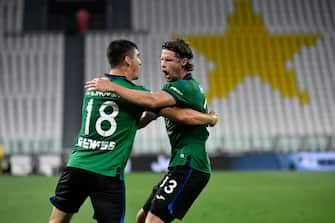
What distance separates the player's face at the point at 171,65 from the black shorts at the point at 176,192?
0.87 meters

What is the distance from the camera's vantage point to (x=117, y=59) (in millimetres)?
4004

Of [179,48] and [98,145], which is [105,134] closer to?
[98,145]

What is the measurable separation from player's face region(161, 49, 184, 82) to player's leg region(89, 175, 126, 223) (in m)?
1.14

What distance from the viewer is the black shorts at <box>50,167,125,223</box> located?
12.1ft

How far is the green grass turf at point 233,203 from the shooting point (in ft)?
23.6

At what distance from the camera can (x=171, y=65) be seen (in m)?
4.36

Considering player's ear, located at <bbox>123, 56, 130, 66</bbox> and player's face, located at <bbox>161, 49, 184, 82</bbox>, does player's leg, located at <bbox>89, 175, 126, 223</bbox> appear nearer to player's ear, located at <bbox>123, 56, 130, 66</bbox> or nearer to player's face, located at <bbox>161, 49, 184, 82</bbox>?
player's ear, located at <bbox>123, 56, 130, 66</bbox>

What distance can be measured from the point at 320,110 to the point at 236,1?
8.58 metres

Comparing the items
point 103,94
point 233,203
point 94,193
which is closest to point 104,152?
point 94,193

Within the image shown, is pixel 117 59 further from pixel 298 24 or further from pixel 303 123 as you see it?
pixel 298 24

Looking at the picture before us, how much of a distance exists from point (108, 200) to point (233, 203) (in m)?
5.60

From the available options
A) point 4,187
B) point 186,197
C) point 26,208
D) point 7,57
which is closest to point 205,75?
point 7,57

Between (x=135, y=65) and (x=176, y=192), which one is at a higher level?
(x=135, y=65)

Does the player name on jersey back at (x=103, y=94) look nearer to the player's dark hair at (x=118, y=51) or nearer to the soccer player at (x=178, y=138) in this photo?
the soccer player at (x=178, y=138)
